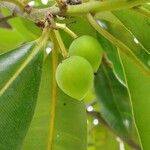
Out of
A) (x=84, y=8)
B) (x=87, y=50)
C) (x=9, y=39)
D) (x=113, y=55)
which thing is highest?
(x=84, y=8)

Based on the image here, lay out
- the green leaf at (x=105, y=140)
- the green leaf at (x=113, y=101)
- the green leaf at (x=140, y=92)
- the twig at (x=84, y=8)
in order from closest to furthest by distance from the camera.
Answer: the twig at (x=84, y=8), the green leaf at (x=140, y=92), the green leaf at (x=113, y=101), the green leaf at (x=105, y=140)

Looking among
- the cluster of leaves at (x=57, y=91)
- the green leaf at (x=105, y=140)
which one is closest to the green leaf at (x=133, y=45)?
the cluster of leaves at (x=57, y=91)

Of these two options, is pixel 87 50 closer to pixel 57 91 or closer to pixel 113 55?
pixel 57 91

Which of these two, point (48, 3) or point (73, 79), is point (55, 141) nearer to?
point (73, 79)

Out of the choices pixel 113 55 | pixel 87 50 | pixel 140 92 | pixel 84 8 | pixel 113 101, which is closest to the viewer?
pixel 84 8

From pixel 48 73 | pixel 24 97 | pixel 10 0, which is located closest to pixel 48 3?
pixel 48 73

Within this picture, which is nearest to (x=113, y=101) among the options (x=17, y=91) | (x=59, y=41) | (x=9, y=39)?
(x=9, y=39)

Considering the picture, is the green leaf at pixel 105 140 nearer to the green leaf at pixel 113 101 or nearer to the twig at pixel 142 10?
the green leaf at pixel 113 101
